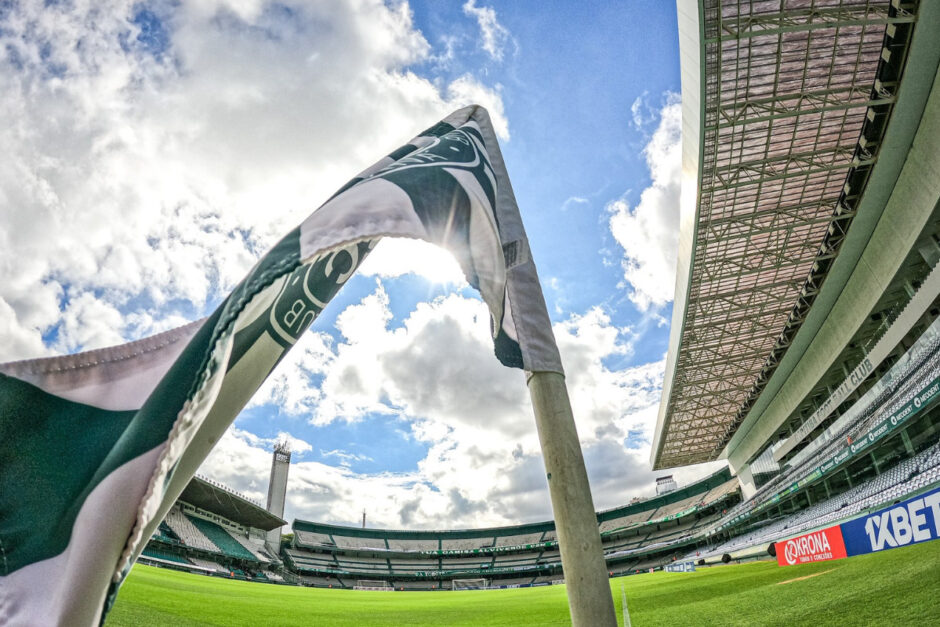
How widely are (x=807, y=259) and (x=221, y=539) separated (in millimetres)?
40164

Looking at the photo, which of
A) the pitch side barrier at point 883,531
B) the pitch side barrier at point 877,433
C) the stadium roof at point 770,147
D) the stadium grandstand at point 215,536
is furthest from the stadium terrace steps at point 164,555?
the pitch side barrier at point 877,433

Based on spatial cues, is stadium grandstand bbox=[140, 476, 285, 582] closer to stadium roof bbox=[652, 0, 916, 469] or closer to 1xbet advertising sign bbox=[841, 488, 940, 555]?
stadium roof bbox=[652, 0, 916, 469]

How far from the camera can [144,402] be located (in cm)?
102

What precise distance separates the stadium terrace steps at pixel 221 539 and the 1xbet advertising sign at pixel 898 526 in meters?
36.7

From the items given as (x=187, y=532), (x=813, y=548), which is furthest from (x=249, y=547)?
(x=813, y=548)

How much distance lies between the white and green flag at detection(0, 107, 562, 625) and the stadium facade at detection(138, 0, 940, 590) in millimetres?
9421

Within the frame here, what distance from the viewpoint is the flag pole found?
139 cm

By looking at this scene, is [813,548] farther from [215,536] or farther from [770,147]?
[215,536]

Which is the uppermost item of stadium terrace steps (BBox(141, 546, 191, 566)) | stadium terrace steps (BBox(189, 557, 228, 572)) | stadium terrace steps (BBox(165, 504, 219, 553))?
stadium terrace steps (BBox(165, 504, 219, 553))

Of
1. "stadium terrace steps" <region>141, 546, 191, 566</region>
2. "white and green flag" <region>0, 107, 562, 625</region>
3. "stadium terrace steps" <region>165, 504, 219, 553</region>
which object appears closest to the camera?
"white and green flag" <region>0, 107, 562, 625</region>

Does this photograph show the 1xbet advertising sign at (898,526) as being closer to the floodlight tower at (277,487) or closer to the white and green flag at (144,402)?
the white and green flag at (144,402)

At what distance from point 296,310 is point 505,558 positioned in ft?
174

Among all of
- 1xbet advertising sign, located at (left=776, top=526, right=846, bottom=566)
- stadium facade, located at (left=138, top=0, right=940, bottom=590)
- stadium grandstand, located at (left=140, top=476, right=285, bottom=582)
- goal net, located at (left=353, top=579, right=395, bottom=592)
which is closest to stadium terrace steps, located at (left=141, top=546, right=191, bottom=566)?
stadium grandstand, located at (left=140, top=476, right=285, bottom=582)

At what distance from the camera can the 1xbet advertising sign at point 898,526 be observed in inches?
224
